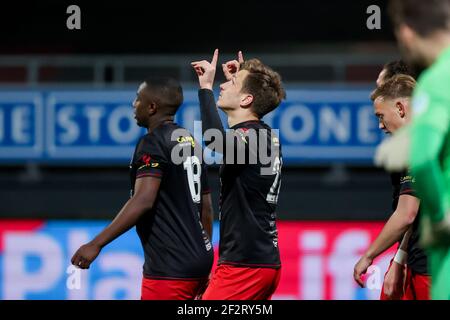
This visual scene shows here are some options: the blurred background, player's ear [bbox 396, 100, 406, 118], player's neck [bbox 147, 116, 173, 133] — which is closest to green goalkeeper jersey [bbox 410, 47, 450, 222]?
player's ear [bbox 396, 100, 406, 118]

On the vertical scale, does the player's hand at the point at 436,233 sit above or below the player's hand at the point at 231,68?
below

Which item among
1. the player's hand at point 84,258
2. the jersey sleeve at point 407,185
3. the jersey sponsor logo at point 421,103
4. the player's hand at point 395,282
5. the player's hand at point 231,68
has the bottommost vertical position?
the player's hand at point 395,282

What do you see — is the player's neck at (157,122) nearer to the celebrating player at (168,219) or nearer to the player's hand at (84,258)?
the celebrating player at (168,219)

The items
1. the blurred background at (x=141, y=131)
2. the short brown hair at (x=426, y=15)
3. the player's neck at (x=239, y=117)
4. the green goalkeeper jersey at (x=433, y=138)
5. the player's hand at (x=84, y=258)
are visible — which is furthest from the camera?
the blurred background at (x=141, y=131)

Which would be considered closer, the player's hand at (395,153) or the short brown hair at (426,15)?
the player's hand at (395,153)

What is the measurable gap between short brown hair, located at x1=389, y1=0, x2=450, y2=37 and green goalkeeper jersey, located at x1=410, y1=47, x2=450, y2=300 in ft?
0.24

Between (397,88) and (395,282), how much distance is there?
3.14 feet

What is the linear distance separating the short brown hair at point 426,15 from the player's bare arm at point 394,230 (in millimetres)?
2050

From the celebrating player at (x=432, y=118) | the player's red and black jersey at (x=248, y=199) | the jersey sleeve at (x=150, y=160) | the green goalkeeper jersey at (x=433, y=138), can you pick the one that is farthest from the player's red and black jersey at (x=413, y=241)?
the green goalkeeper jersey at (x=433, y=138)

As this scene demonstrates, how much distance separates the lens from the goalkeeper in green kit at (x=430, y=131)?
2340mm

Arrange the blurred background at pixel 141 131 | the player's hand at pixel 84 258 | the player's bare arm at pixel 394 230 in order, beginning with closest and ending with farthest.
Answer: the player's hand at pixel 84 258, the player's bare arm at pixel 394 230, the blurred background at pixel 141 131

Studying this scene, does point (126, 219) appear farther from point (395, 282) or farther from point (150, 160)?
point (395, 282)

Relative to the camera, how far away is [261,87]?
467 cm

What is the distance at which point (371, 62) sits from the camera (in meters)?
11.4
